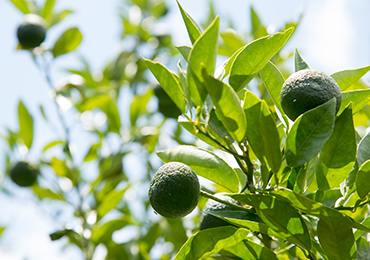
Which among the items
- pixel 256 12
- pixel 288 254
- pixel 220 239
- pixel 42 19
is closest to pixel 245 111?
pixel 220 239

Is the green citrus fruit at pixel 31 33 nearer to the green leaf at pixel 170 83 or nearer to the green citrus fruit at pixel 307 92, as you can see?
the green leaf at pixel 170 83

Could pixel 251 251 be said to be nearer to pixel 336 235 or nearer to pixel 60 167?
pixel 336 235

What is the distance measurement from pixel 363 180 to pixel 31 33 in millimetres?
2525

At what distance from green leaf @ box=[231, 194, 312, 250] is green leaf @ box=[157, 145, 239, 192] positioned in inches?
5.4

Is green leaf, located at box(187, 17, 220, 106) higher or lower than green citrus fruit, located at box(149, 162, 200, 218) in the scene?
higher

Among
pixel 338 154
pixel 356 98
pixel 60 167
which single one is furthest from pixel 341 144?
pixel 60 167

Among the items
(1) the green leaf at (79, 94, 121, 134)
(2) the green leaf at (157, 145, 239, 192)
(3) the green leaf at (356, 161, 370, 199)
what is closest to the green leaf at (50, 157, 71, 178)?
(1) the green leaf at (79, 94, 121, 134)

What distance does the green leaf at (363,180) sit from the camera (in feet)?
3.42

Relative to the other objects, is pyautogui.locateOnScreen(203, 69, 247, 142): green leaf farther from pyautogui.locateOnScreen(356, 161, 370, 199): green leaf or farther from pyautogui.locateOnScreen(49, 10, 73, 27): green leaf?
pyautogui.locateOnScreen(49, 10, 73, 27): green leaf

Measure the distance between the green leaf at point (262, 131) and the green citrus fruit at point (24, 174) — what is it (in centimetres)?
225

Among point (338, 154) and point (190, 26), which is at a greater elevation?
point (190, 26)

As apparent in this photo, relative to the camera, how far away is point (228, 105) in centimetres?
97

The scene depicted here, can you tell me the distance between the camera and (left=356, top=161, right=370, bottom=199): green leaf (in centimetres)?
104

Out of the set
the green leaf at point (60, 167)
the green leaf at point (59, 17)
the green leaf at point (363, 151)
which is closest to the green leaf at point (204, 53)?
the green leaf at point (363, 151)
